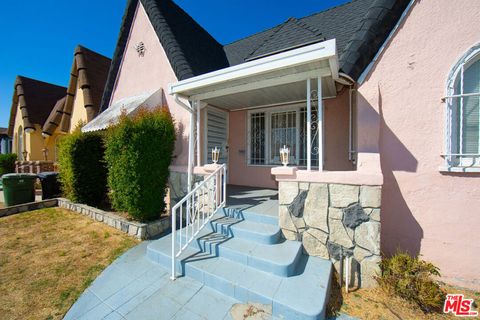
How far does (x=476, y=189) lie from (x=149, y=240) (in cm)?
686

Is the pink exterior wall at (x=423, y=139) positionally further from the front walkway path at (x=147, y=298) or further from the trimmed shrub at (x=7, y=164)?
the trimmed shrub at (x=7, y=164)

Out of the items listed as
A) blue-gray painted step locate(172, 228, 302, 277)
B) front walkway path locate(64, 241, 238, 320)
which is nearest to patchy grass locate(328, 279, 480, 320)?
blue-gray painted step locate(172, 228, 302, 277)

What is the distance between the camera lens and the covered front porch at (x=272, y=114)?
4.01 meters

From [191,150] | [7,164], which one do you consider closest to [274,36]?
[191,150]

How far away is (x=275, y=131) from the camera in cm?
727

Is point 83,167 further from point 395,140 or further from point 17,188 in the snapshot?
point 395,140

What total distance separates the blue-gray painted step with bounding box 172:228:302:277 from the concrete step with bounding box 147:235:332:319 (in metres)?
0.09

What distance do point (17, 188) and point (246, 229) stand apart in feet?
30.3

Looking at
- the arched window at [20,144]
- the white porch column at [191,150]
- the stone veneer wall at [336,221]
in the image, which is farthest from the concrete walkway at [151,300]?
the arched window at [20,144]

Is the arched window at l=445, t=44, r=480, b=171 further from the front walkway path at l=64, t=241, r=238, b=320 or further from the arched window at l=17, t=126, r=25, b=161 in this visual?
the arched window at l=17, t=126, r=25, b=161

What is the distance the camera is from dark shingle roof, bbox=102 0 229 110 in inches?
251

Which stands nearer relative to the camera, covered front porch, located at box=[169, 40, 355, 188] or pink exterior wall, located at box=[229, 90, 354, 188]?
covered front porch, located at box=[169, 40, 355, 188]

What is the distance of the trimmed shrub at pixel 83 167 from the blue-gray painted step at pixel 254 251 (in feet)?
14.8

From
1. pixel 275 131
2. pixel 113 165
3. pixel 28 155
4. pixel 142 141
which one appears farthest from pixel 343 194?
pixel 28 155
